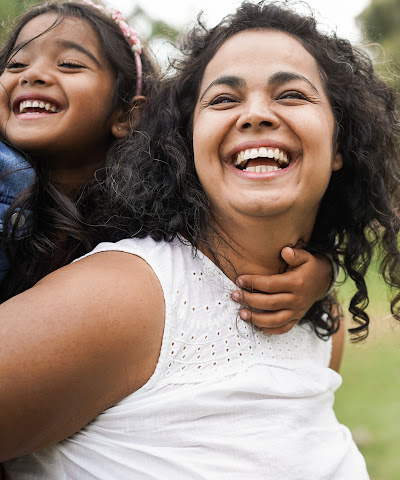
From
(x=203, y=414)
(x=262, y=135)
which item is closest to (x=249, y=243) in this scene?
(x=262, y=135)

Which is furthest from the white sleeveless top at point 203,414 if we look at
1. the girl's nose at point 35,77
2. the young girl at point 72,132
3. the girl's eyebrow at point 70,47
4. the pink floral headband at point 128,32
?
the pink floral headband at point 128,32

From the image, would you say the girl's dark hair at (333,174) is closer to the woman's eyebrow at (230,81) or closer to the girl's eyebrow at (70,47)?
the woman's eyebrow at (230,81)

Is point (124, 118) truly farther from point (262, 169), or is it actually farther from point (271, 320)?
point (271, 320)

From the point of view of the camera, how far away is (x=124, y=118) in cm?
291

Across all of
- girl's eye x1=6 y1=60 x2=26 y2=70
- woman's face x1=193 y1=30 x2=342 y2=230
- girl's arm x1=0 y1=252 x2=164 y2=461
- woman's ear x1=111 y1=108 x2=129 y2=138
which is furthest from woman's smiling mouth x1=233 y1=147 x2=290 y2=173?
girl's eye x1=6 y1=60 x2=26 y2=70

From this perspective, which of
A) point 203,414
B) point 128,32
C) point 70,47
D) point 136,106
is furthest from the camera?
point 128,32

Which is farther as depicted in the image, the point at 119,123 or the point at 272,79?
the point at 119,123

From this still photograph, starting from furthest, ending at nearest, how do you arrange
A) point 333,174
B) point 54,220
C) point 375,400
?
1. point 375,400
2. point 333,174
3. point 54,220

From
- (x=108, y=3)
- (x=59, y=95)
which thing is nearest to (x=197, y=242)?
(x=59, y=95)

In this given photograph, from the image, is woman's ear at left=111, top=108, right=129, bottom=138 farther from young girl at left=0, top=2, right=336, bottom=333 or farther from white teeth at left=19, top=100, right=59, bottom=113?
white teeth at left=19, top=100, right=59, bottom=113

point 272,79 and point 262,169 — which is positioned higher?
point 272,79

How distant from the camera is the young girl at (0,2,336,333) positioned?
2283mm

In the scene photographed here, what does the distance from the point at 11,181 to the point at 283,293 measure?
109 cm

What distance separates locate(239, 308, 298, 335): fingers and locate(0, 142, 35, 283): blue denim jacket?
854 mm
